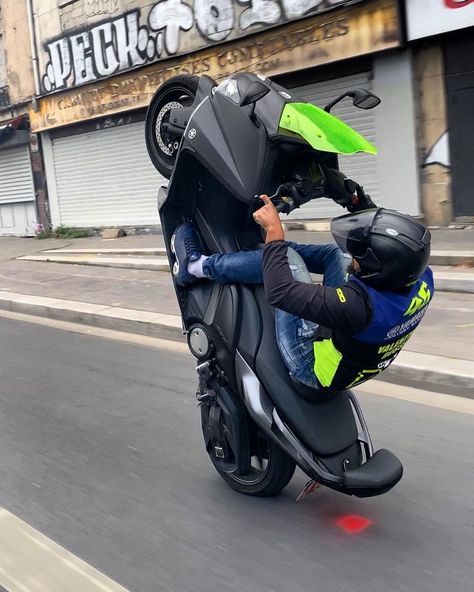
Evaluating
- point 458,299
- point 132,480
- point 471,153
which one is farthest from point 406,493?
point 471,153

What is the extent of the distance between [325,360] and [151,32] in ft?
45.4

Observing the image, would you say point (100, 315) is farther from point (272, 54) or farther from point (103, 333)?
point (272, 54)

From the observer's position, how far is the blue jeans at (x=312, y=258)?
9.80ft

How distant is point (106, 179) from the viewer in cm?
1750

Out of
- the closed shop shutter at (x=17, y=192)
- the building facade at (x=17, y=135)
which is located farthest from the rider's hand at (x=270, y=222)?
the closed shop shutter at (x=17, y=192)

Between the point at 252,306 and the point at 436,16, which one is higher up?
the point at 436,16

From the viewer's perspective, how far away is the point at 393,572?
2.70 m

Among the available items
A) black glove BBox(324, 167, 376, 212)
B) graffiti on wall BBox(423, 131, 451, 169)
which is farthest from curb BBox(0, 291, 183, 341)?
graffiti on wall BBox(423, 131, 451, 169)

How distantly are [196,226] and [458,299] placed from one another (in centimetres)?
458

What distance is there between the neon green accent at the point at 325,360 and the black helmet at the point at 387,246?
0.37m

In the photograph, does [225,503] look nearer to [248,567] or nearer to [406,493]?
[248,567]

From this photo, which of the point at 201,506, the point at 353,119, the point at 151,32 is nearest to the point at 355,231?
the point at 201,506

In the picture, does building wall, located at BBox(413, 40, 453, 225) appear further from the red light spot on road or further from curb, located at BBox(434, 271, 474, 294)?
the red light spot on road

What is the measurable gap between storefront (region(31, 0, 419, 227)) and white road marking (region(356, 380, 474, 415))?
668cm
